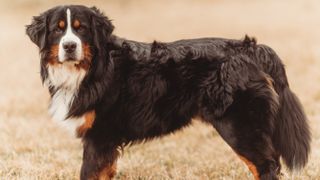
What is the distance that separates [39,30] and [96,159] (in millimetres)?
1315

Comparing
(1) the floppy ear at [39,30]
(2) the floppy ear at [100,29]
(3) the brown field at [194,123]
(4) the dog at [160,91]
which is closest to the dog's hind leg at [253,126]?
(4) the dog at [160,91]

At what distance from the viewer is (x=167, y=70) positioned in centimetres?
517

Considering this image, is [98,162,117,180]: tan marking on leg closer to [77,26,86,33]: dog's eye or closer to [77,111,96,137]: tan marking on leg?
[77,111,96,137]: tan marking on leg

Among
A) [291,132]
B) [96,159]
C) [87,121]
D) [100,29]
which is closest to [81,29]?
[100,29]

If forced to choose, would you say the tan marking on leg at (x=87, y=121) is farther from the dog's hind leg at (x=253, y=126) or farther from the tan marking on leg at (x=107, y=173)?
the dog's hind leg at (x=253, y=126)

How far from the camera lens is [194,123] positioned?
219 inches

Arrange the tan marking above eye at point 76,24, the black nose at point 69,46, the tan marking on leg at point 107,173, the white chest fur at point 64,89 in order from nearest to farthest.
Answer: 1. the black nose at point 69,46
2. the tan marking above eye at point 76,24
3. the white chest fur at point 64,89
4. the tan marking on leg at point 107,173

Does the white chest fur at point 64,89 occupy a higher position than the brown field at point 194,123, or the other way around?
the white chest fur at point 64,89

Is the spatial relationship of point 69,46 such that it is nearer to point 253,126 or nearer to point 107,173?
point 107,173

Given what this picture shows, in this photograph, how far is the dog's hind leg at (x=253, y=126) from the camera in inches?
196

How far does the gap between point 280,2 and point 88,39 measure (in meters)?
19.0

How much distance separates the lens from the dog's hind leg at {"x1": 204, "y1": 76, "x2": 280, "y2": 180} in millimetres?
4988

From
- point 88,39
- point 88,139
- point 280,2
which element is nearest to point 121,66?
point 88,39

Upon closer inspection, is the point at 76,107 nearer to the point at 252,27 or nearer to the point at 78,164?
the point at 78,164
